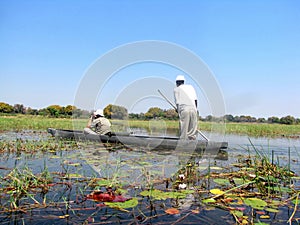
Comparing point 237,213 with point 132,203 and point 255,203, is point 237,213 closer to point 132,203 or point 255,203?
point 255,203

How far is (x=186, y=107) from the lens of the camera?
7.11 metres

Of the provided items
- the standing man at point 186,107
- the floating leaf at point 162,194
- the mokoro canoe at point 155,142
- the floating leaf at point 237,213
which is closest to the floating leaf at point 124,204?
the floating leaf at point 162,194

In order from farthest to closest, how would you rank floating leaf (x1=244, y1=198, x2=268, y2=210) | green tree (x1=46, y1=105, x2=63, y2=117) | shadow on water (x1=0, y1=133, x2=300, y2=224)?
green tree (x1=46, y1=105, x2=63, y2=117) → floating leaf (x1=244, y1=198, x2=268, y2=210) → shadow on water (x1=0, y1=133, x2=300, y2=224)

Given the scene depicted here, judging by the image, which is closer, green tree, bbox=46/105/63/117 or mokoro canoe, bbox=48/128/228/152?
mokoro canoe, bbox=48/128/228/152

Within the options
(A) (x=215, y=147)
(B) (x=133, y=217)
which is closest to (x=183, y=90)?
(A) (x=215, y=147)

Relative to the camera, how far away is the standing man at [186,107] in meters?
7.10

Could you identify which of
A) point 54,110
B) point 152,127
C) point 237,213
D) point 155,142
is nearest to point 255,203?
point 237,213

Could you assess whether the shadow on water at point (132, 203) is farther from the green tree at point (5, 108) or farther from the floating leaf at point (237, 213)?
the green tree at point (5, 108)

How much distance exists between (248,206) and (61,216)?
1.68 metres

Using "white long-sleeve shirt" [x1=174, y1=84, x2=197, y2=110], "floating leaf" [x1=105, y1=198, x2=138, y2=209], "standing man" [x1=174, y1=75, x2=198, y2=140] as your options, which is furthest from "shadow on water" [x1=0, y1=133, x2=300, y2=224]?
"white long-sleeve shirt" [x1=174, y1=84, x2=197, y2=110]

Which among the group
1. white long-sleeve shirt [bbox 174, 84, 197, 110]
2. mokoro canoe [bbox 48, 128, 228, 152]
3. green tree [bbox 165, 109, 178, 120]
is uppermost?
white long-sleeve shirt [bbox 174, 84, 197, 110]

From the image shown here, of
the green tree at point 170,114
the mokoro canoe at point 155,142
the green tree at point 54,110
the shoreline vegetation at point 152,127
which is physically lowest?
the mokoro canoe at point 155,142

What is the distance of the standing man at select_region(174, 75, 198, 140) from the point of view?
280 inches

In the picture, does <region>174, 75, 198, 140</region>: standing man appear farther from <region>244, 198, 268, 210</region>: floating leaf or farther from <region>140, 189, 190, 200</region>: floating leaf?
<region>244, 198, 268, 210</region>: floating leaf
